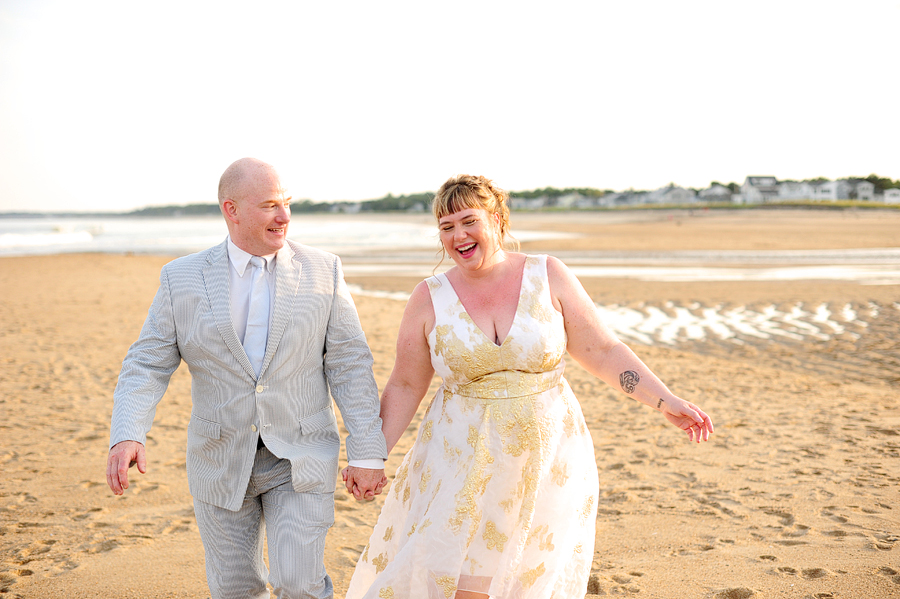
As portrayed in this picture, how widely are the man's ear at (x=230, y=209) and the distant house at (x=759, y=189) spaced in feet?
348

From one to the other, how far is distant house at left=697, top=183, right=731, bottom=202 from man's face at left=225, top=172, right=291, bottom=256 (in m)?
112

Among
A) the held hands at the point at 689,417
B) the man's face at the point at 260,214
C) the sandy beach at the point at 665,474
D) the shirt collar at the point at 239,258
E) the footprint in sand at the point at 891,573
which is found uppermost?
the man's face at the point at 260,214

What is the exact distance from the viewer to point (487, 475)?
9.12 ft

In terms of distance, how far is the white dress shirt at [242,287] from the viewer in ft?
9.62

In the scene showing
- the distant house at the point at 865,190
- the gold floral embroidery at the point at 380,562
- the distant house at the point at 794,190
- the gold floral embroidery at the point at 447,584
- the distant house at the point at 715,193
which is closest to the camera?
the gold floral embroidery at the point at 447,584

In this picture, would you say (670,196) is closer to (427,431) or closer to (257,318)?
(427,431)

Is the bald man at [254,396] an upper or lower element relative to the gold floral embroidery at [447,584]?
upper

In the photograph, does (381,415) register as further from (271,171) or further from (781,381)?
(781,381)

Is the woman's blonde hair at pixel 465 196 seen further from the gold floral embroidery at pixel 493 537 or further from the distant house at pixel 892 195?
the distant house at pixel 892 195

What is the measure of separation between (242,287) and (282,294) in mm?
204

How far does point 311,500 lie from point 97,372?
748 cm

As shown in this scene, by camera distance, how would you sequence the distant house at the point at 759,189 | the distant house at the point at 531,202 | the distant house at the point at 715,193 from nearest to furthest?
the distant house at the point at 759,189 → the distant house at the point at 715,193 → the distant house at the point at 531,202

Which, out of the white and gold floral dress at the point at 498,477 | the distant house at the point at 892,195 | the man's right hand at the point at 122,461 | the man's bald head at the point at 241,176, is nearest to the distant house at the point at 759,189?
the distant house at the point at 892,195

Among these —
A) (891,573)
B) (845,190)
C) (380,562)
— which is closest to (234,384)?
(380,562)
